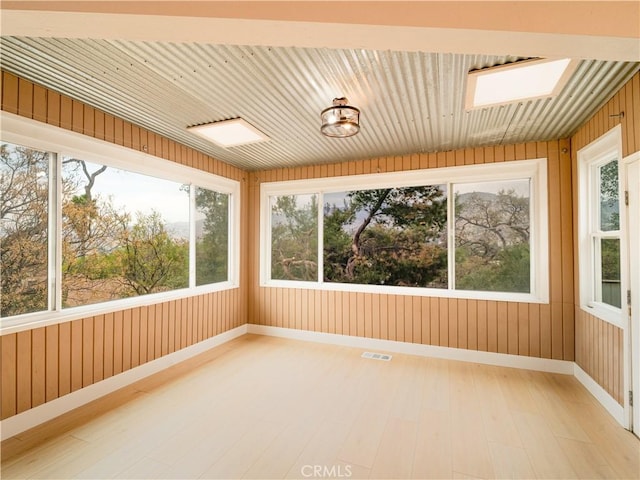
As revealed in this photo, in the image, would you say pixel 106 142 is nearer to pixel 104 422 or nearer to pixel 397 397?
pixel 104 422

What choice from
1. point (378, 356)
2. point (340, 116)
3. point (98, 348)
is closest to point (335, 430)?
point (378, 356)

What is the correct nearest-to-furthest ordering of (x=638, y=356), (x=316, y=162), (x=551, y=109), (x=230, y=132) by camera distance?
(x=638, y=356), (x=551, y=109), (x=230, y=132), (x=316, y=162)

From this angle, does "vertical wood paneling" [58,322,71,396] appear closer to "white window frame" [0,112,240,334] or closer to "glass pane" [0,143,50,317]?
"white window frame" [0,112,240,334]

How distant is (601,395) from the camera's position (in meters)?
2.62

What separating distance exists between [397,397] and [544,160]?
307 centimetres

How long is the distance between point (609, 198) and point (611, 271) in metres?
0.67

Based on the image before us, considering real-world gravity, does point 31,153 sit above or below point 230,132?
below

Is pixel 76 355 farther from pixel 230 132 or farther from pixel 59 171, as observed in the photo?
pixel 230 132

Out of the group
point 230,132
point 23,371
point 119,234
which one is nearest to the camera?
point 23,371

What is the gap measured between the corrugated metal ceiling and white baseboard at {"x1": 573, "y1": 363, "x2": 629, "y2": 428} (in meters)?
2.48

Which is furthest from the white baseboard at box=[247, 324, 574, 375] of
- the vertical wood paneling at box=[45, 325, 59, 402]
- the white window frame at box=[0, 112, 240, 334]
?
the vertical wood paneling at box=[45, 325, 59, 402]

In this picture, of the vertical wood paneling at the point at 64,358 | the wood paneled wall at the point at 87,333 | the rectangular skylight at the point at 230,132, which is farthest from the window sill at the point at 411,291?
the vertical wood paneling at the point at 64,358

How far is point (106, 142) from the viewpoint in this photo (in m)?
2.80

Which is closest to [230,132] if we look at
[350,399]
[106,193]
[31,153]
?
[106,193]
